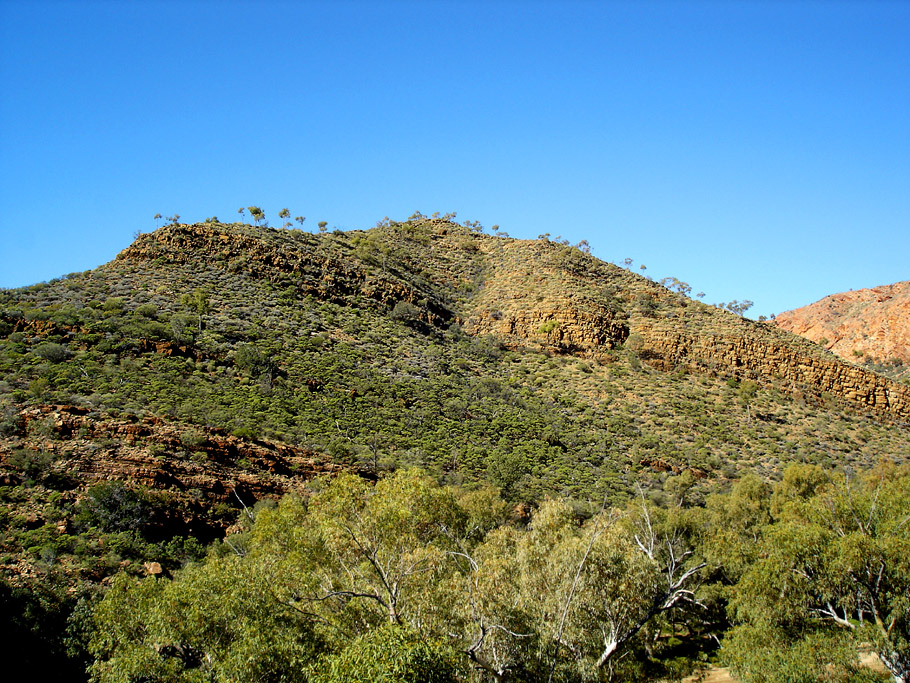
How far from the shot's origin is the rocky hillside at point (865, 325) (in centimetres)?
7606

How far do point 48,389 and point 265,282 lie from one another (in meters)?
23.3

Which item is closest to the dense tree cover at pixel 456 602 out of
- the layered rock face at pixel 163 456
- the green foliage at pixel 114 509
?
the green foliage at pixel 114 509

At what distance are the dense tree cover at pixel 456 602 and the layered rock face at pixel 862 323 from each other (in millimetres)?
74055

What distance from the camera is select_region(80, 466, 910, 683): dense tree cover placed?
434 inches

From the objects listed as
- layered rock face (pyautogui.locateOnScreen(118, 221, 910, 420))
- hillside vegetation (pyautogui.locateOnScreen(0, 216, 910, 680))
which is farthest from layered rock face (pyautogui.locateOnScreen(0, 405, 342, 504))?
layered rock face (pyautogui.locateOnScreen(118, 221, 910, 420))

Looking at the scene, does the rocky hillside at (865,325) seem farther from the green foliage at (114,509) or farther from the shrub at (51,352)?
the shrub at (51,352)

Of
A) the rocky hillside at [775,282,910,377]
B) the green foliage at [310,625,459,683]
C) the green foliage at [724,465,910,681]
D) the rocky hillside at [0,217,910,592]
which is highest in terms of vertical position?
the rocky hillside at [775,282,910,377]

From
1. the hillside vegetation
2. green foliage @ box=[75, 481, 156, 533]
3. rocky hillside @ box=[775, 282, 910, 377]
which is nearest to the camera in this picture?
green foliage @ box=[75, 481, 156, 533]

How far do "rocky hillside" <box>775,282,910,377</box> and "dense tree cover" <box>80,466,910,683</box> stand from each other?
6686 cm

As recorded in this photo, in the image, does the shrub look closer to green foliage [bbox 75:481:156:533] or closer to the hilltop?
the hilltop

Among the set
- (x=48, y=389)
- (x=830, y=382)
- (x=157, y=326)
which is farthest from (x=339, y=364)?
(x=830, y=382)

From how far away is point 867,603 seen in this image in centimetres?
1562

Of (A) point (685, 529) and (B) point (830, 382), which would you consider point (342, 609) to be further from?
(B) point (830, 382)

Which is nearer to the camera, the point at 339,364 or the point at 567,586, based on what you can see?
the point at 567,586
